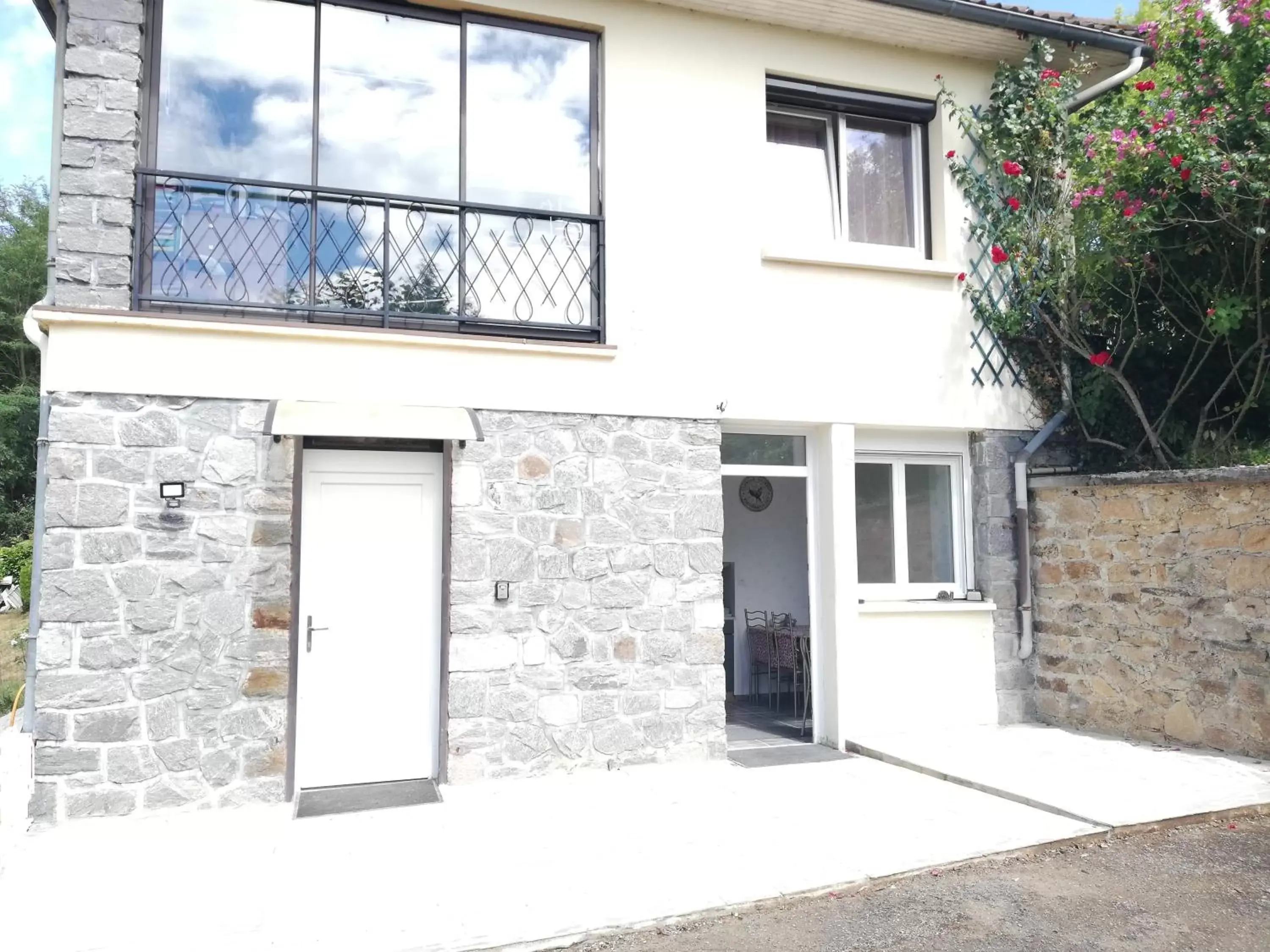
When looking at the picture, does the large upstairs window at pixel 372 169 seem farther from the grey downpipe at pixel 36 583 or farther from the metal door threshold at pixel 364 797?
the metal door threshold at pixel 364 797

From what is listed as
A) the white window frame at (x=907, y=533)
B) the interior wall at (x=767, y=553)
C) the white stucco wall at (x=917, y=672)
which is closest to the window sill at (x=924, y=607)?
the white stucco wall at (x=917, y=672)

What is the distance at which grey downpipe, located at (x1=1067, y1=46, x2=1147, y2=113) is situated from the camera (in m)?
8.26

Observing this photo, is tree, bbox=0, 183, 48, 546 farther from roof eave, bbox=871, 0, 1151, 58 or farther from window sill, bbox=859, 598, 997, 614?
roof eave, bbox=871, 0, 1151, 58

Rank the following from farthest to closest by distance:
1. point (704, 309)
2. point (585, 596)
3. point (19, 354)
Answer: point (19, 354) → point (704, 309) → point (585, 596)

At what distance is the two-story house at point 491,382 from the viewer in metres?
5.89

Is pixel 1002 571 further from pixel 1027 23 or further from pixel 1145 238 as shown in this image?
pixel 1027 23

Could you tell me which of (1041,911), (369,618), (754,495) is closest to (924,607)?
(754,495)

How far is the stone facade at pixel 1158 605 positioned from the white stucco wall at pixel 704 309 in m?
1.31

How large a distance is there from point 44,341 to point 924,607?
23.0ft

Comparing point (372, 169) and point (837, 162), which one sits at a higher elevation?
point (837, 162)

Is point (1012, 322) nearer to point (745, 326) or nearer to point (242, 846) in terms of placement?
point (745, 326)

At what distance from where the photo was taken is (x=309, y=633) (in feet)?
20.7

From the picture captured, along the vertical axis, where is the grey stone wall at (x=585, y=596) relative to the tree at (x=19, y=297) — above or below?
below

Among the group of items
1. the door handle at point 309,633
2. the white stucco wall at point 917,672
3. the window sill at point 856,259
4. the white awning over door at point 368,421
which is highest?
the window sill at point 856,259
